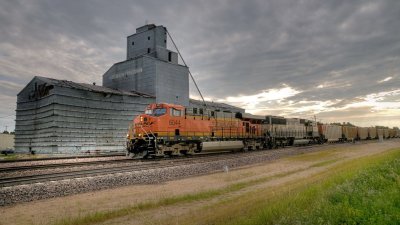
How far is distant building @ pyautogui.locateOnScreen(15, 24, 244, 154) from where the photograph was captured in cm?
3700

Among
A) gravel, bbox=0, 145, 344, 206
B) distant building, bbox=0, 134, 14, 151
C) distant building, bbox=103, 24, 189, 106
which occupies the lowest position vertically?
gravel, bbox=0, 145, 344, 206

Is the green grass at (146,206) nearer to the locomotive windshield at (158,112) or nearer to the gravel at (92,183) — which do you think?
the gravel at (92,183)

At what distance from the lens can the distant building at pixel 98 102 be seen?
1457 inches

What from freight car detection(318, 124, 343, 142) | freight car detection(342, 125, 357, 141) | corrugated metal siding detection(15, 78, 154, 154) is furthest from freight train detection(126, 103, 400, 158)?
freight car detection(342, 125, 357, 141)

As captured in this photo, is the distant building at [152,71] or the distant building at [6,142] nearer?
the distant building at [152,71]

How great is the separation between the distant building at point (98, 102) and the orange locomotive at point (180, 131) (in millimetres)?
16103

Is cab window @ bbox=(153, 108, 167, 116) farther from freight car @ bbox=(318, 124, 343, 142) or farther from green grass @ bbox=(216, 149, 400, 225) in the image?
freight car @ bbox=(318, 124, 343, 142)

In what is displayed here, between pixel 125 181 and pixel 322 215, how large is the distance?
958 cm

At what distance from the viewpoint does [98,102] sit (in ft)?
133

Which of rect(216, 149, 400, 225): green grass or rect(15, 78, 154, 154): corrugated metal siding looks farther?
rect(15, 78, 154, 154): corrugated metal siding

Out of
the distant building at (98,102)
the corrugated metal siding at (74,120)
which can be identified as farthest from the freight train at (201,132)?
the distant building at (98,102)

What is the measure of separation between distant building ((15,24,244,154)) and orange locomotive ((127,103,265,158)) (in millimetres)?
16103

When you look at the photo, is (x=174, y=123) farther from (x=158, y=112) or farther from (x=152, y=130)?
(x=152, y=130)

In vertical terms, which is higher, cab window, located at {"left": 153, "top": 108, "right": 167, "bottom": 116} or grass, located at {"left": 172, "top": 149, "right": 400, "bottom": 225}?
cab window, located at {"left": 153, "top": 108, "right": 167, "bottom": 116}
